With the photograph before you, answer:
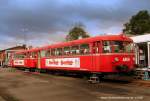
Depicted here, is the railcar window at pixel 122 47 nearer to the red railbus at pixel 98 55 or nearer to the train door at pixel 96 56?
the red railbus at pixel 98 55

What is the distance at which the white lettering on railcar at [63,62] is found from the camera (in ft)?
84.5

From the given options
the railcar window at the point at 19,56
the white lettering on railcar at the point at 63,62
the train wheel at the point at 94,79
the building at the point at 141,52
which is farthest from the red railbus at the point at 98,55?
the railcar window at the point at 19,56

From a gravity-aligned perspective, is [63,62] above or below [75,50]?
below

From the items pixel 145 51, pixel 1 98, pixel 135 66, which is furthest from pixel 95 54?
pixel 1 98

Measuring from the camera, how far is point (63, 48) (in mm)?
28281

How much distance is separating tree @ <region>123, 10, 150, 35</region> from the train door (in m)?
56.3

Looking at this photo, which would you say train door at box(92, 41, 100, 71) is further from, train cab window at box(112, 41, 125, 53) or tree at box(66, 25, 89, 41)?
tree at box(66, 25, 89, 41)

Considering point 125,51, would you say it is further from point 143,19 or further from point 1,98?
point 143,19

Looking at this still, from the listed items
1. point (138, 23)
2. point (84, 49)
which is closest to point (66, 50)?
point (84, 49)

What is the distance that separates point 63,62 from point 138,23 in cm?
5502

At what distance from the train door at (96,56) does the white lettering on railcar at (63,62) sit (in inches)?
104

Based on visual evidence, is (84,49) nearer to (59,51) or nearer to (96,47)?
(96,47)

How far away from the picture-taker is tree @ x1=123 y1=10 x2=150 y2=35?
78.5 m

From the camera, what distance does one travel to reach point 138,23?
80562 mm
